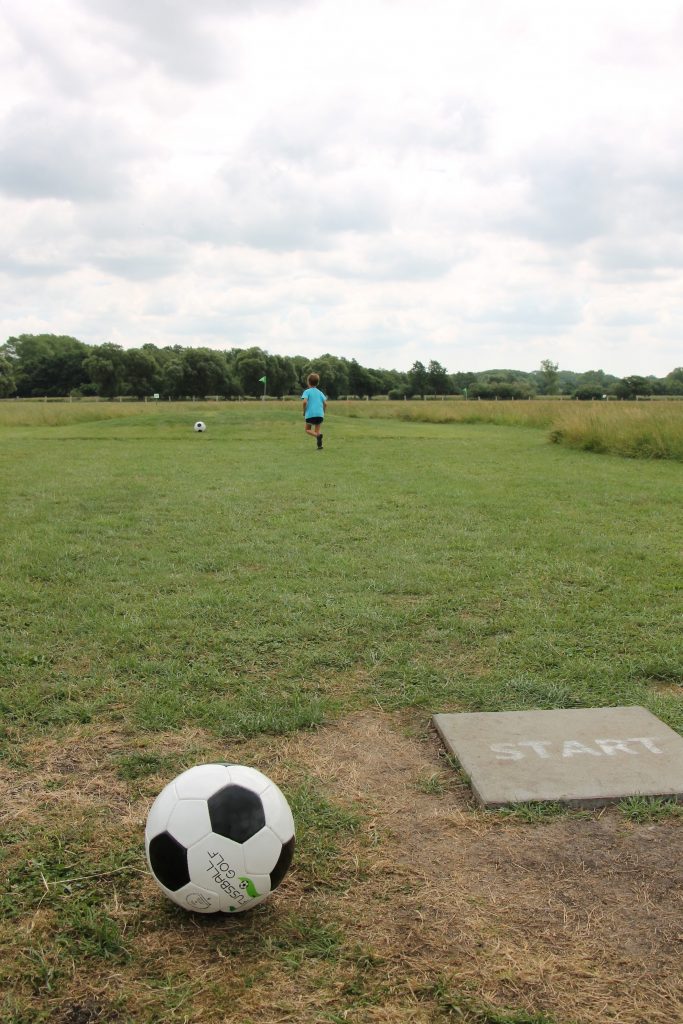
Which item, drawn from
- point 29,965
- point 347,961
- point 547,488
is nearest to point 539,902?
point 347,961

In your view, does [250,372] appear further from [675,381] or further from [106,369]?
[675,381]

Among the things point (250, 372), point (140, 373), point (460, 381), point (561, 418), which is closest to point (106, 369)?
point (140, 373)

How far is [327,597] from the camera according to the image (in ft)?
18.4

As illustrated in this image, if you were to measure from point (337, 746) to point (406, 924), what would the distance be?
3.84 feet

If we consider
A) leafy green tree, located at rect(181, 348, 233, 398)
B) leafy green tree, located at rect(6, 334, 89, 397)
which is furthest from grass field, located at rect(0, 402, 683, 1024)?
leafy green tree, located at rect(6, 334, 89, 397)

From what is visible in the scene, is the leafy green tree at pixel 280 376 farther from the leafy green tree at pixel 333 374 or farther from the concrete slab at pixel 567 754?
the concrete slab at pixel 567 754

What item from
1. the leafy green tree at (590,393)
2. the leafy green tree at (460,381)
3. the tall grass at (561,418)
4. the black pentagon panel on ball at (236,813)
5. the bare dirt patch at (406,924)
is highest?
the leafy green tree at (460,381)

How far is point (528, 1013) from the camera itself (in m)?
1.94

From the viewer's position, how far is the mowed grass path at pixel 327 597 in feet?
12.9

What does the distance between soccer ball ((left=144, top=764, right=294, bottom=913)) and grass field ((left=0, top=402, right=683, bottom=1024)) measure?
13cm

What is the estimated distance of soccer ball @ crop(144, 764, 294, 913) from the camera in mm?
2227

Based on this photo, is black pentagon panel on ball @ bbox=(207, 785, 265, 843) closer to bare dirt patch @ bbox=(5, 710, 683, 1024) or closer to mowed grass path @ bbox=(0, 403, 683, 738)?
bare dirt patch @ bbox=(5, 710, 683, 1024)

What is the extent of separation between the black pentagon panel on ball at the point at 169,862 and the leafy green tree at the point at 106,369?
3370 inches

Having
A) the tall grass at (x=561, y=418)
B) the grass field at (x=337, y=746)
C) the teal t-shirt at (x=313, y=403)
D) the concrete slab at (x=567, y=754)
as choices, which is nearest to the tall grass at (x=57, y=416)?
the tall grass at (x=561, y=418)
